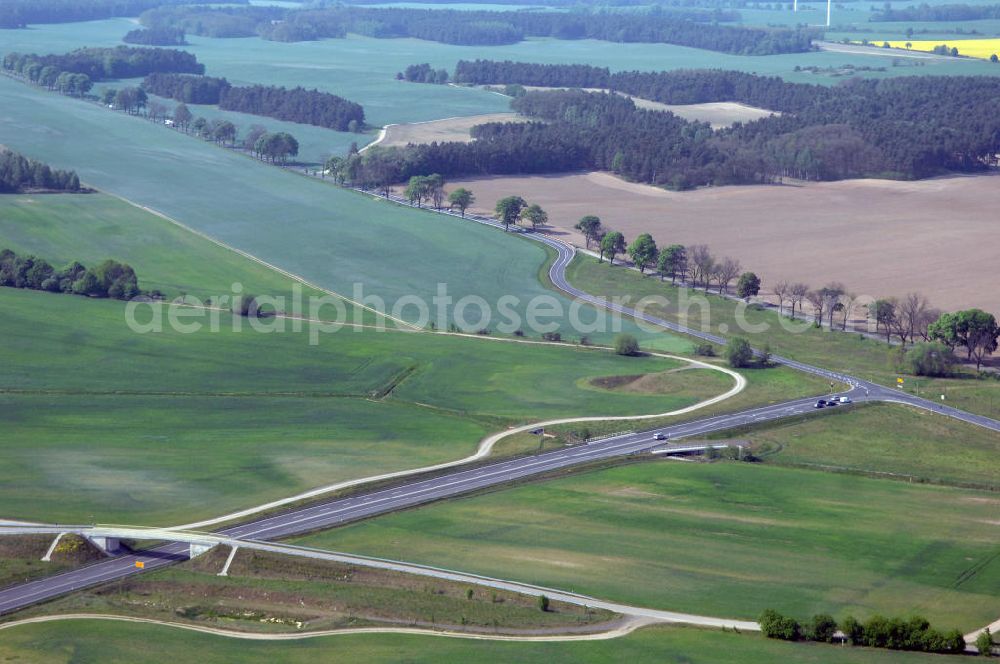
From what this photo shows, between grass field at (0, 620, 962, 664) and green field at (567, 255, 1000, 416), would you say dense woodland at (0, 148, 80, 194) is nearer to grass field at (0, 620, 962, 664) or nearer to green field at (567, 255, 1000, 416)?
green field at (567, 255, 1000, 416)

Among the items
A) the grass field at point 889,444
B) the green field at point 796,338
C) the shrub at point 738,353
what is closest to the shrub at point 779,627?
the grass field at point 889,444

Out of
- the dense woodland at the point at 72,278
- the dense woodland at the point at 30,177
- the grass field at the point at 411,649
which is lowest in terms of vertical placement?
the grass field at the point at 411,649

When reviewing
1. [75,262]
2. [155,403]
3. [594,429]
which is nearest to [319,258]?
[75,262]

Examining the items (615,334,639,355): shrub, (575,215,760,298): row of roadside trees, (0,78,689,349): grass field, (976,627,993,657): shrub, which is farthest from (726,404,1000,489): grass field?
(575,215,760,298): row of roadside trees

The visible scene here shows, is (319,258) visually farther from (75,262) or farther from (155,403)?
(155,403)

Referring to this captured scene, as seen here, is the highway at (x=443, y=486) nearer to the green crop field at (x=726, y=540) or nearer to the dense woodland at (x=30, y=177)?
the green crop field at (x=726, y=540)

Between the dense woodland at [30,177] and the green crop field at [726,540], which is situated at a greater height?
the dense woodland at [30,177]
